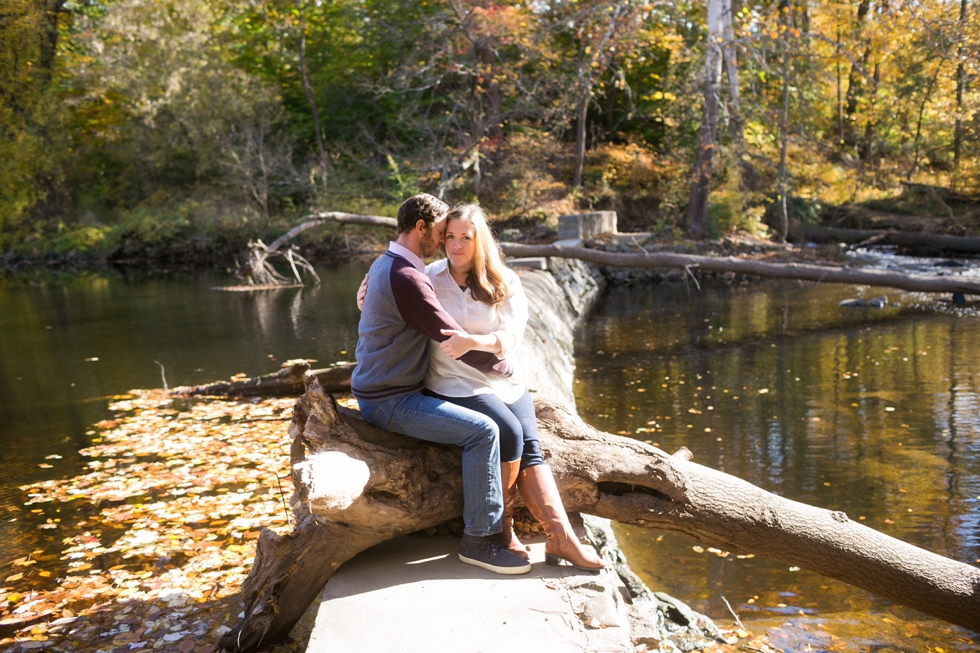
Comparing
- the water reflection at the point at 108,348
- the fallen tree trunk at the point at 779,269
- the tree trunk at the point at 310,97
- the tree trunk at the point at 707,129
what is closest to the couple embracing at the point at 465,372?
the water reflection at the point at 108,348

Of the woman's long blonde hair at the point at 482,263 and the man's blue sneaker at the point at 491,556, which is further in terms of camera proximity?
the woman's long blonde hair at the point at 482,263

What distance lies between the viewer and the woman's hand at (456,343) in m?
3.55

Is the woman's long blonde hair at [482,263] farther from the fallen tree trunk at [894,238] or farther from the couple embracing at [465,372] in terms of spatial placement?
the fallen tree trunk at [894,238]

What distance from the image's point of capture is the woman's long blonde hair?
3.80 meters

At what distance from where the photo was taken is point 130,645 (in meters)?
3.89

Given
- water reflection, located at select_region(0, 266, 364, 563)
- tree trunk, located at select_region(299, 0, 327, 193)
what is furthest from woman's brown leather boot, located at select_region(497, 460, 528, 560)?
tree trunk, located at select_region(299, 0, 327, 193)

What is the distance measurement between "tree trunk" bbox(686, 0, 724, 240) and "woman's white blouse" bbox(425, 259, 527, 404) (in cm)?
1198

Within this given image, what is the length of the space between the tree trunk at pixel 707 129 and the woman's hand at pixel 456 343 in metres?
12.4

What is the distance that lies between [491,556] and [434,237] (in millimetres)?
1506

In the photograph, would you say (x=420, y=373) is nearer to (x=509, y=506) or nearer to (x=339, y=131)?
(x=509, y=506)

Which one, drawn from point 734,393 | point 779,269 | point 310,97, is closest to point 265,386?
point 734,393

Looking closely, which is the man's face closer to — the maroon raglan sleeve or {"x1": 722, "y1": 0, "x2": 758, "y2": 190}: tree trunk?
the maroon raglan sleeve

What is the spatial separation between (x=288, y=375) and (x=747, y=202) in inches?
646

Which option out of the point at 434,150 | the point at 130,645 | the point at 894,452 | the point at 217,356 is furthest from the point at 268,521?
the point at 434,150
